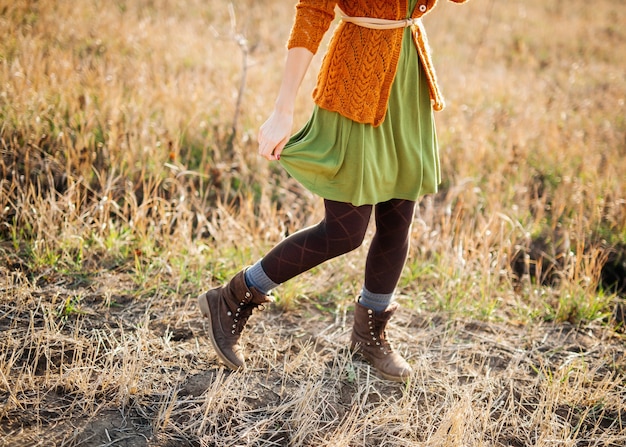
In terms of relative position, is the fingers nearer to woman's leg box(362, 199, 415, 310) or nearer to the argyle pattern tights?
the argyle pattern tights

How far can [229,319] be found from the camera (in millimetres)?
1940

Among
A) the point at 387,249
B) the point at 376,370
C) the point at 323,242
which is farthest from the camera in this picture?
the point at 376,370

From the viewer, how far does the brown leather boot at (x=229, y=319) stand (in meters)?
1.91

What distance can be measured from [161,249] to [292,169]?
132cm

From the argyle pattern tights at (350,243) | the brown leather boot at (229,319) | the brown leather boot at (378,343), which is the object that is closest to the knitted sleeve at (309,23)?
the argyle pattern tights at (350,243)

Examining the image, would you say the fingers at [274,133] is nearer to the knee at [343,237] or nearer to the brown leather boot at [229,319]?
the knee at [343,237]

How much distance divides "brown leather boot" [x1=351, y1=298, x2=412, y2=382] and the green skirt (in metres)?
0.49

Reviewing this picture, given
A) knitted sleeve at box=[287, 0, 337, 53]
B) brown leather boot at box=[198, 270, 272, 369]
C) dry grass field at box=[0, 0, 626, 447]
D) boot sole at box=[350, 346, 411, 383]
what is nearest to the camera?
knitted sleeve at box=[287, 0, 337, 53]

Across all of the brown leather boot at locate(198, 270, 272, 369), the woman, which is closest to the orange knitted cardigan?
the woman

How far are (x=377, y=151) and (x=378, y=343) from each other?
784mm

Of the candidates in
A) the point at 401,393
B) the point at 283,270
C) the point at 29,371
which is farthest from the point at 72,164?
the point at 401,393

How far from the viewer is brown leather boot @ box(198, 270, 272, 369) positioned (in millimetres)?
1914

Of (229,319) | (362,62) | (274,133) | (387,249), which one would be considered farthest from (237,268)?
(362,62)

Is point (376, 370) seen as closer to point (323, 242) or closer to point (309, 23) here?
point (323, 242)
